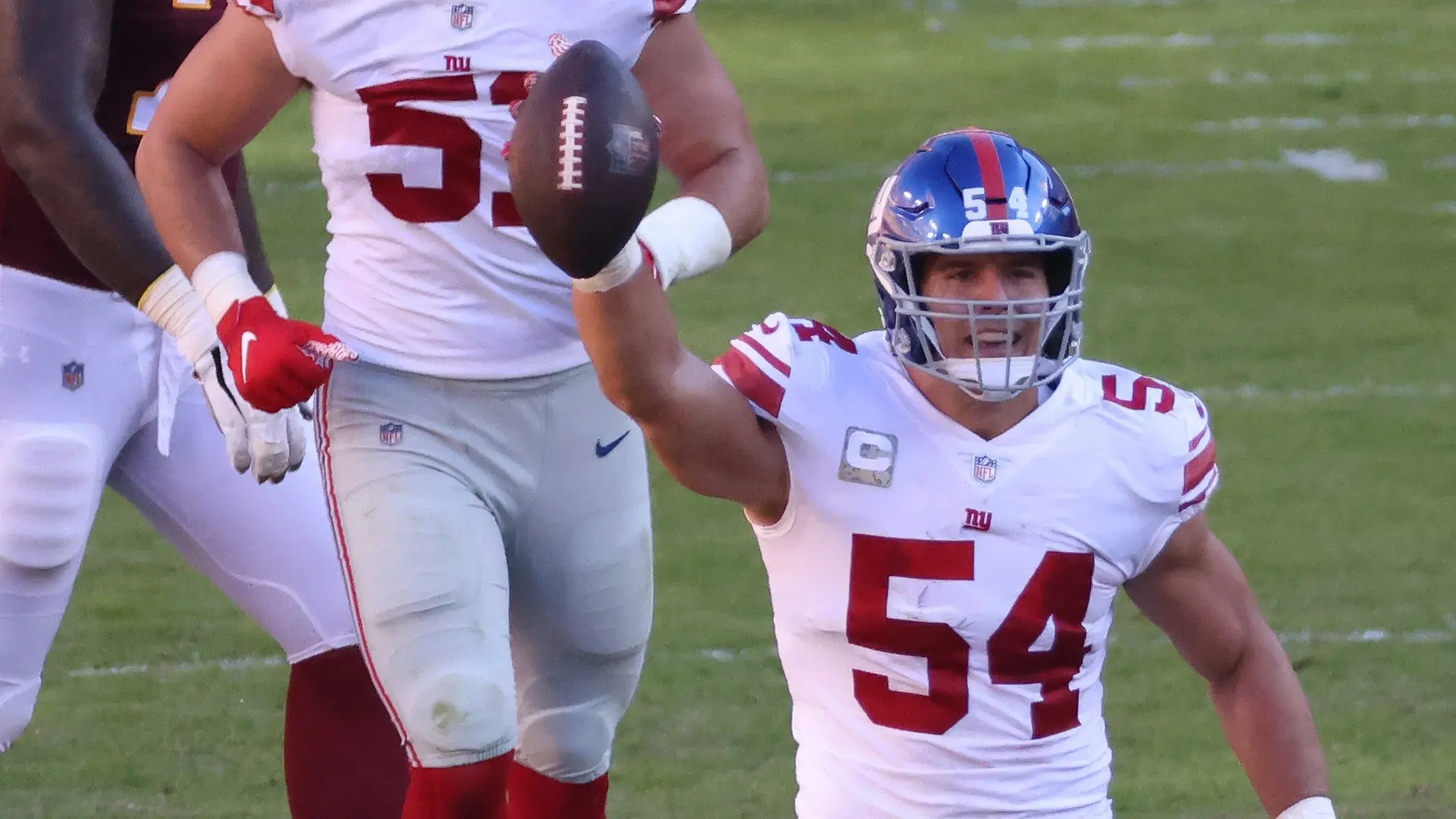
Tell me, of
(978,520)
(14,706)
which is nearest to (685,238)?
(978,520)

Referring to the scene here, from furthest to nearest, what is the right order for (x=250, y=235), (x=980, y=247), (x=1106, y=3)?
(x=1106, y=3)
(x=250, y=235)
(x=980, y=247)

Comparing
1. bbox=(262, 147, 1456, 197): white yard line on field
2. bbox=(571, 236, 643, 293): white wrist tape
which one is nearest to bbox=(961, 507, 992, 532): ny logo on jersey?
bbox=(571, 236, 643, 293): white wrist tape

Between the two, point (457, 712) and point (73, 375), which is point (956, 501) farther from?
point (73, 375)

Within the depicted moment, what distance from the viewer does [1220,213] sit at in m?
9.23

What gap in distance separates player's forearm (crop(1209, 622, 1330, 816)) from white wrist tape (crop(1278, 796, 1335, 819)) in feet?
0.04

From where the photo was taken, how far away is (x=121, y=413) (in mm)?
3488

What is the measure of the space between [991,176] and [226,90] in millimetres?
1051

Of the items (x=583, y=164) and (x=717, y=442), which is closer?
(x=583, y=164)

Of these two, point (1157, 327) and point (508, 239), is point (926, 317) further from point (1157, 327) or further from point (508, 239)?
point (1157, 327)

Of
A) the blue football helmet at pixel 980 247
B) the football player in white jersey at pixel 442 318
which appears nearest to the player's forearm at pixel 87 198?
the football player in white jersey at pixel 442 318

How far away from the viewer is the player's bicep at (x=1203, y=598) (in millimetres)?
2961

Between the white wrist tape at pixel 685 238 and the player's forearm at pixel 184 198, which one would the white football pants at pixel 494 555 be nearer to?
the player's forearm at pixel 184 198

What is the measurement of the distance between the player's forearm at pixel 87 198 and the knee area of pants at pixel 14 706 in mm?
632

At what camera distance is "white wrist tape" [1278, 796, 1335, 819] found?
9.50 feet
